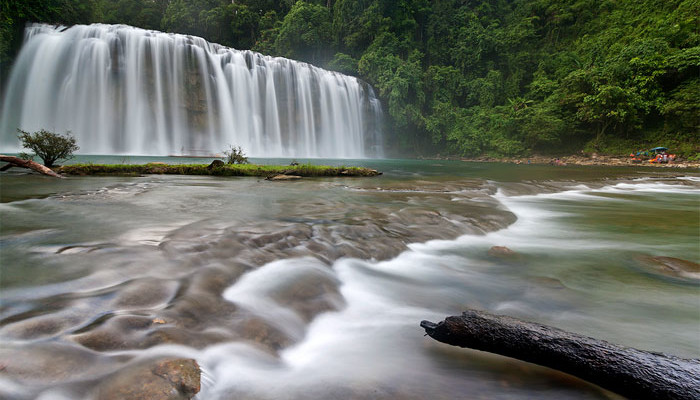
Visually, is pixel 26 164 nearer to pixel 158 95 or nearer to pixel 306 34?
pixel 158 95

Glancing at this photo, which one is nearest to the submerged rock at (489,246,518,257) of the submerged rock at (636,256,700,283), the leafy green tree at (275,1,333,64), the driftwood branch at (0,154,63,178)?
the submerged rock at (636,256,700,283)

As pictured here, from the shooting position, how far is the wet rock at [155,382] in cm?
136

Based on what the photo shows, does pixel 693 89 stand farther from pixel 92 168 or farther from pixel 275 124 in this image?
pixel 92 168

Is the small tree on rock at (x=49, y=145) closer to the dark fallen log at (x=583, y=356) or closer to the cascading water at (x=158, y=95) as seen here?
the dark fallen log at (x=583, y=356)

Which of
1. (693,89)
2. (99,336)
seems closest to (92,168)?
(99,336)

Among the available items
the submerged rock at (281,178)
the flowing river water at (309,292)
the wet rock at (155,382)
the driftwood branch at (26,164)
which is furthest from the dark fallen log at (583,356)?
the driftwood branch at (26,164)

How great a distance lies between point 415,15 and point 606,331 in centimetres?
5091

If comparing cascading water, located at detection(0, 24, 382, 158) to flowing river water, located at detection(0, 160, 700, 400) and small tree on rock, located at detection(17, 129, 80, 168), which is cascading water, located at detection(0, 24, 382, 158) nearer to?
small tree on rock, located at detection(17, 129, 80, 168)

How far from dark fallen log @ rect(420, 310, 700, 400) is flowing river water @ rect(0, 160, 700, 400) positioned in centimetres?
9

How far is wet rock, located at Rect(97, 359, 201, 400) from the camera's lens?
136 centimetres

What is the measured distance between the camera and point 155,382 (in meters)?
1.42

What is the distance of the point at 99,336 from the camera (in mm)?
1734

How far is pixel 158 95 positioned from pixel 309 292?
2976 cm

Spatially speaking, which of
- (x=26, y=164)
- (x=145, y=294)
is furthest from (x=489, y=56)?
(x=145, y=294)
